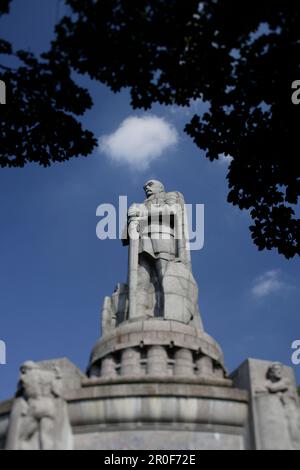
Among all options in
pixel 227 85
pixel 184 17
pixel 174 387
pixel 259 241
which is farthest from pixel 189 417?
pixel 184 17

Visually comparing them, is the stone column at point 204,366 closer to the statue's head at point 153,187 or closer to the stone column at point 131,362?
the stone column at point 131,362

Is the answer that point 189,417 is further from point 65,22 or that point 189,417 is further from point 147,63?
point 65,22

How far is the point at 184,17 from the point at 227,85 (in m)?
1.68

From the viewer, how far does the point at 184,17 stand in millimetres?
11719

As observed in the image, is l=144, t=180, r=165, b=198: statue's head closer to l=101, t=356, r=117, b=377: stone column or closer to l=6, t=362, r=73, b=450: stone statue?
l=101, t=356, r=117, b=377: stone column

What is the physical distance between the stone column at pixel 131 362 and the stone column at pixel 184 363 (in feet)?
3.02

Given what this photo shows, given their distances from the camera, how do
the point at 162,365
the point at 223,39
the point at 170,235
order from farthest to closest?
1. the point at 170,235
2. the point at 162,365
3. the point at 223,39

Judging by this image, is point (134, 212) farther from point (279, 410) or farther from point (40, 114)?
point (279, 410)

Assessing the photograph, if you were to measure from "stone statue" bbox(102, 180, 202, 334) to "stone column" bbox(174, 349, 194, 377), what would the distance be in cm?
137

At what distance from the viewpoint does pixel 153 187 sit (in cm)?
2027

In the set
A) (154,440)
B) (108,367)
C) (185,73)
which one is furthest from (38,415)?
(185,73)

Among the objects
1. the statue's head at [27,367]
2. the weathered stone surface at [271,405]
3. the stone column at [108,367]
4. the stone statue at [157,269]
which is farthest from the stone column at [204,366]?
the statue's head at [27,367]

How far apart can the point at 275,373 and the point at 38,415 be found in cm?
476

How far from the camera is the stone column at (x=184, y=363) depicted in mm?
14539
